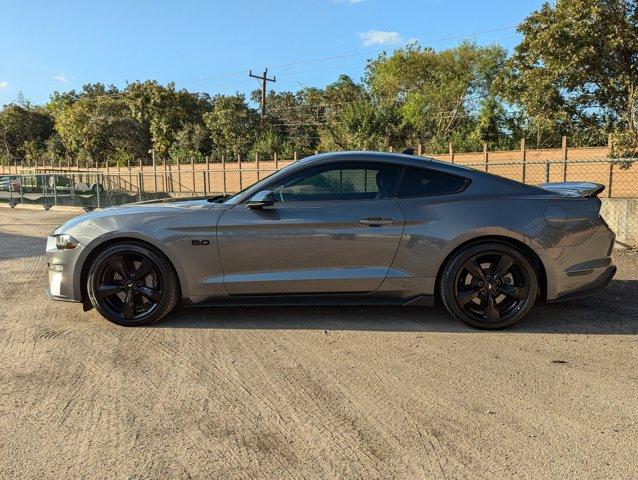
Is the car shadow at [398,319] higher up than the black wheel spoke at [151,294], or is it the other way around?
the black wheel spoke at [151,294]

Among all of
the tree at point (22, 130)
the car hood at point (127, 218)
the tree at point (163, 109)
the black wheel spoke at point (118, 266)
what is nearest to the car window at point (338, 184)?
the car hood at point (127, 218)

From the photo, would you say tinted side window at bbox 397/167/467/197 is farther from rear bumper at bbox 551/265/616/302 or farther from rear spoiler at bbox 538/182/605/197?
rear bumper at bbox 551/265/616/302

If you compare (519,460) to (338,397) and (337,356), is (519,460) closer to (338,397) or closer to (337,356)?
(338,397)

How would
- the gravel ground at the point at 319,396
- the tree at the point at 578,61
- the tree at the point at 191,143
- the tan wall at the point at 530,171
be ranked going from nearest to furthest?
the gravel ground at the point at 319,396 → the tree at the point at 578,61 → the tan wall at the point at 530,171 → the tree at the point at 191,143

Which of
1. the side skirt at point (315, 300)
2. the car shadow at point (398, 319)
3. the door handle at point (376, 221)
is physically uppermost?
the door handle at point (376, 221)

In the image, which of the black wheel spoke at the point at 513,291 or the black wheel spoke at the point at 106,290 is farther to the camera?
the black wheel spoke at the point at 106,290

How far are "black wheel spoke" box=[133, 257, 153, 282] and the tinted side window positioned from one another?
2.22 metres

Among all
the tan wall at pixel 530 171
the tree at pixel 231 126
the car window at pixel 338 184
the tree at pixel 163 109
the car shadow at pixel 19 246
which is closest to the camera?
the car window at pixel 338 184

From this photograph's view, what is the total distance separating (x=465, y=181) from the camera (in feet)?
14.4

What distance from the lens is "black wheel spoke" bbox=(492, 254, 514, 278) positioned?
14.0ft

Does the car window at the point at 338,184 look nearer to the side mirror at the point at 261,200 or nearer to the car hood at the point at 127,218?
the side mirror at the point at 261,200

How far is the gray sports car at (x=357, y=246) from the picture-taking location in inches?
167

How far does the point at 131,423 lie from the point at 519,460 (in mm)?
2057

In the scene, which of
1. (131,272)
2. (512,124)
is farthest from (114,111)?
(131,272)
